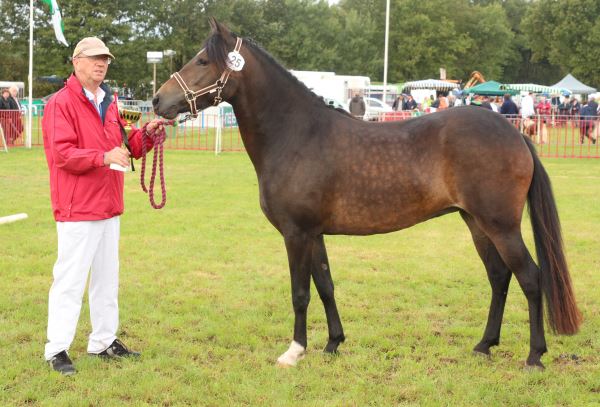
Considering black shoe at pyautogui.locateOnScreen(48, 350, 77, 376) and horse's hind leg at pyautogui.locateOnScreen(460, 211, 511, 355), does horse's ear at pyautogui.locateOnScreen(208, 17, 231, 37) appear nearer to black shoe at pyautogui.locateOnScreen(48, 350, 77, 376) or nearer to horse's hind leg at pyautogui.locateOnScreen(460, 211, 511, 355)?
horse's hind leg at pyautogui.locateOnScreen(460, 211, 511, 355)

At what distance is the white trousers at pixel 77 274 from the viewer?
4746 millimetres

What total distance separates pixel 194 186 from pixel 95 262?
920 centimetres

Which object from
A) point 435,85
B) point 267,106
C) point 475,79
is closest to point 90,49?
point 267,106

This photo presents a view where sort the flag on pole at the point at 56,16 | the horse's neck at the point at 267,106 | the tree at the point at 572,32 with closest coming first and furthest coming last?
the horse's neck at the point at 267,106 < the flag on pole at the point at 56,16 < the tree at the point at 572,32

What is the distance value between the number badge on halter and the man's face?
87cm

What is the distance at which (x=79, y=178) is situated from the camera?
471cm

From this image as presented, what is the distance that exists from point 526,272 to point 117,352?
10.3ft

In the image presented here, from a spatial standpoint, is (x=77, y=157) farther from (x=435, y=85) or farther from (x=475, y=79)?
(x=475, y=79)

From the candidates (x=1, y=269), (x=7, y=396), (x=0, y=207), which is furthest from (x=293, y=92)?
(x=0, y=207)

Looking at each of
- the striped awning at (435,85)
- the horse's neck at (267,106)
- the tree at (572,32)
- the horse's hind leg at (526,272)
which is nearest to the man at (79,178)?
the horse's neck at (267,106)

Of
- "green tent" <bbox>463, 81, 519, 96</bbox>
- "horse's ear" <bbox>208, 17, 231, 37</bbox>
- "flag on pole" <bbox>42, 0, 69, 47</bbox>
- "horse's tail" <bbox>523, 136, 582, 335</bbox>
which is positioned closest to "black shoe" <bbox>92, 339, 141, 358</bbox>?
"horse's ear" <bbox>208, 17, 231, 37</bbox>

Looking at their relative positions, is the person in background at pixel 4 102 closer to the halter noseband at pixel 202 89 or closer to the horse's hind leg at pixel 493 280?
the halter noseband at pixel 202 89

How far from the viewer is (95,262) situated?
504 cm

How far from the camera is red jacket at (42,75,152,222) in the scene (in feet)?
14.9
